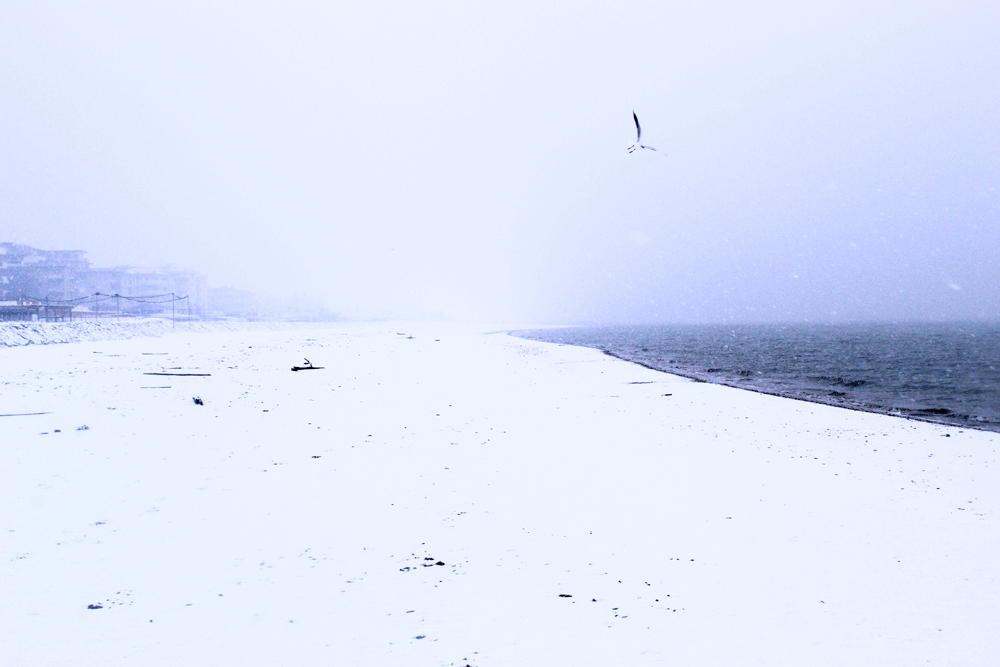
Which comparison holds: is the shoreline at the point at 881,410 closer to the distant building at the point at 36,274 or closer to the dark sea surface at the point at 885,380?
the dark sea surface at the point at 885,380

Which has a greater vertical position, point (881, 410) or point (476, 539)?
point (476, 539)

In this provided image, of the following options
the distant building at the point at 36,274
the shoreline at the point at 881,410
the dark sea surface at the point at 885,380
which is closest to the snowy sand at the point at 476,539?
the shoreline at the point at 881,410

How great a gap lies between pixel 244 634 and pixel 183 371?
1916 centimetres

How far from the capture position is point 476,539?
7.38m

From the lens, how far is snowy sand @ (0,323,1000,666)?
5117mm

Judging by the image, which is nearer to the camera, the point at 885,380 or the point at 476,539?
the point at 476,539

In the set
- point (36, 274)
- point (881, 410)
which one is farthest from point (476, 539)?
point (36, 274)

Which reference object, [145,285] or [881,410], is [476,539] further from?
[145,285]

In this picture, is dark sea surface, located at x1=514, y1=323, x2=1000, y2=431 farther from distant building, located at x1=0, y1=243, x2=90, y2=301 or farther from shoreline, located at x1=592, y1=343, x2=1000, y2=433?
distant building, located at x1=0, y1=243, x2=90, y2=301

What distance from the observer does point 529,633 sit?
523cm

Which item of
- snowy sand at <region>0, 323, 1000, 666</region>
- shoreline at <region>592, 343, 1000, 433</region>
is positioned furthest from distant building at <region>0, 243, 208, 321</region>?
shoreline at <region>592, 343, 1000, 433</region>

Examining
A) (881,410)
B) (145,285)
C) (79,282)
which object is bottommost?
(881,410)

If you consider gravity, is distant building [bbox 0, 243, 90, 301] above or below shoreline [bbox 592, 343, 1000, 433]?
above

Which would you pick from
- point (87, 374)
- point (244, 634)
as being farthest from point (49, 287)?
point (244, 634)
